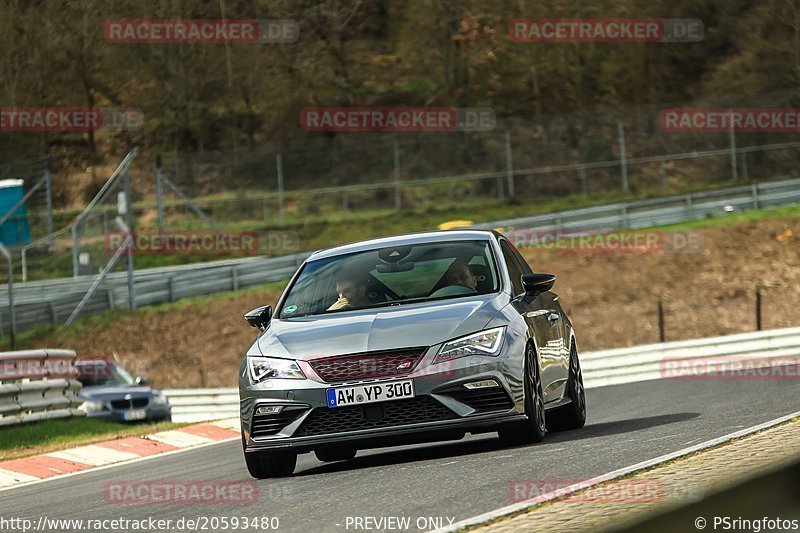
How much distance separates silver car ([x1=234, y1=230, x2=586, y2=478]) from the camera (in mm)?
8461

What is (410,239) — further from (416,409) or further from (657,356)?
(657,356)

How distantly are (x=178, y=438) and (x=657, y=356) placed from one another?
324 inches

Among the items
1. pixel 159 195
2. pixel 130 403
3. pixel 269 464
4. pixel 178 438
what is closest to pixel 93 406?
pixel 130 403

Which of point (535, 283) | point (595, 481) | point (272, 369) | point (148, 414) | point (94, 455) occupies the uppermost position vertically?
point (535, 283)

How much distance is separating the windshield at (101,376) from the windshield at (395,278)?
13.3 metres

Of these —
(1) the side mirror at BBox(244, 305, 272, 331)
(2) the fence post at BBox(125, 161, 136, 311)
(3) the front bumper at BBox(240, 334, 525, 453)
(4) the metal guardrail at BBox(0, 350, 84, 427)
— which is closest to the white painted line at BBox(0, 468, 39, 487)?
(4) the metal guardrail at BBox(0, 350, 84, 427)

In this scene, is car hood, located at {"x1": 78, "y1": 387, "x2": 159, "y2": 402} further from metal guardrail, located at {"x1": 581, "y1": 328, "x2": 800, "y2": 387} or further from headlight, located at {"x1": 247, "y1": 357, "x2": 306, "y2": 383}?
headlight, located at {"x1": 247, "y1": 357, "x2": 306, "y2": 383}

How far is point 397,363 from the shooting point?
8.46 m

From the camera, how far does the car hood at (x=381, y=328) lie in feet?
28.0

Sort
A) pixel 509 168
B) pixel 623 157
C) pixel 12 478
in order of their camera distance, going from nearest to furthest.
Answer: pixel 12 478
pixel 623 157
pixel 509 168

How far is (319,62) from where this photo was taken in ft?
205

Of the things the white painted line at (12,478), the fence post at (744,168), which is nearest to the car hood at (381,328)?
the white painted line at (12,478)

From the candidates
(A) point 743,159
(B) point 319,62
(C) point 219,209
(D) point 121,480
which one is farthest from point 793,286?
(B) point 319,62

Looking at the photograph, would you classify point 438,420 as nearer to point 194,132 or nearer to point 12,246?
point 12,246
